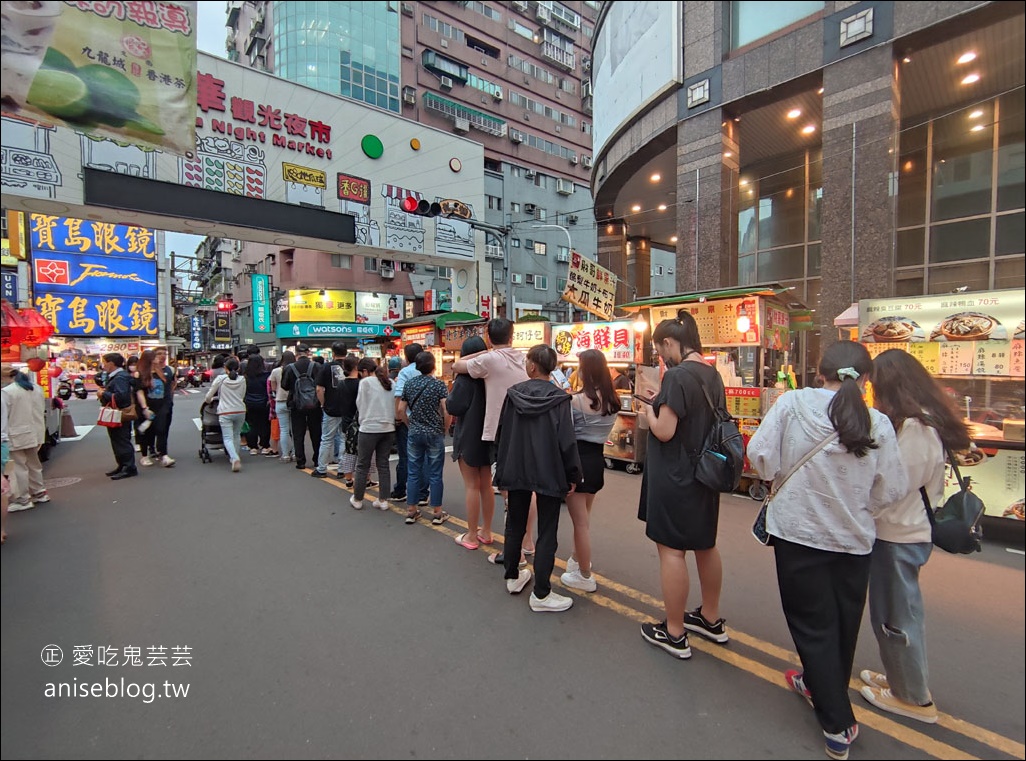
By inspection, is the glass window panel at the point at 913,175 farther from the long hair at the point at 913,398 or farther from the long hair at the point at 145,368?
the long hair at the point at 145,368

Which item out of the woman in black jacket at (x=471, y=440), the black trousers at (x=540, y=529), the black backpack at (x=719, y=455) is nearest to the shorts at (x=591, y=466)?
the black trousers at (x=540, y=529)

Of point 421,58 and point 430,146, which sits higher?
point 421,58

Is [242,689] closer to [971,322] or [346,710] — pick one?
[346,710]

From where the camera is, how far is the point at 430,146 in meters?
12.0

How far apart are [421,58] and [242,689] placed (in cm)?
3799

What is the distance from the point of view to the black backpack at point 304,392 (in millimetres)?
6797

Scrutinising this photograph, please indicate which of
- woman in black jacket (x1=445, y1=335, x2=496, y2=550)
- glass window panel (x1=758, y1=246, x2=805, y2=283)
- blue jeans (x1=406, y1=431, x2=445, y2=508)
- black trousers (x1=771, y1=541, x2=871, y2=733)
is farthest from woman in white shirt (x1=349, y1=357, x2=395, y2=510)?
glass window panel (x1=758, y1=246, x2=805, y2=283)

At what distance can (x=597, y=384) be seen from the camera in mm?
3406

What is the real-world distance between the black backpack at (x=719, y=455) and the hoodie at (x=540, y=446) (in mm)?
867

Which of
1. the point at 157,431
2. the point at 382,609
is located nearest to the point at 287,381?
the point at 157,431

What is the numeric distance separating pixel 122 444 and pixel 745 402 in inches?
351

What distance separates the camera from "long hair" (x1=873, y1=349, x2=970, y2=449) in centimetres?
203

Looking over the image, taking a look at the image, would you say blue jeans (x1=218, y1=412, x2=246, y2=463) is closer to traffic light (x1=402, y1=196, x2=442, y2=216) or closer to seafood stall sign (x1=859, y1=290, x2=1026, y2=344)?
traffic light (x1=402, y1=196, x2=442, y2=216)

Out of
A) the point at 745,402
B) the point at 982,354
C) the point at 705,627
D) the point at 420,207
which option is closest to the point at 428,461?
the point at 705,627
